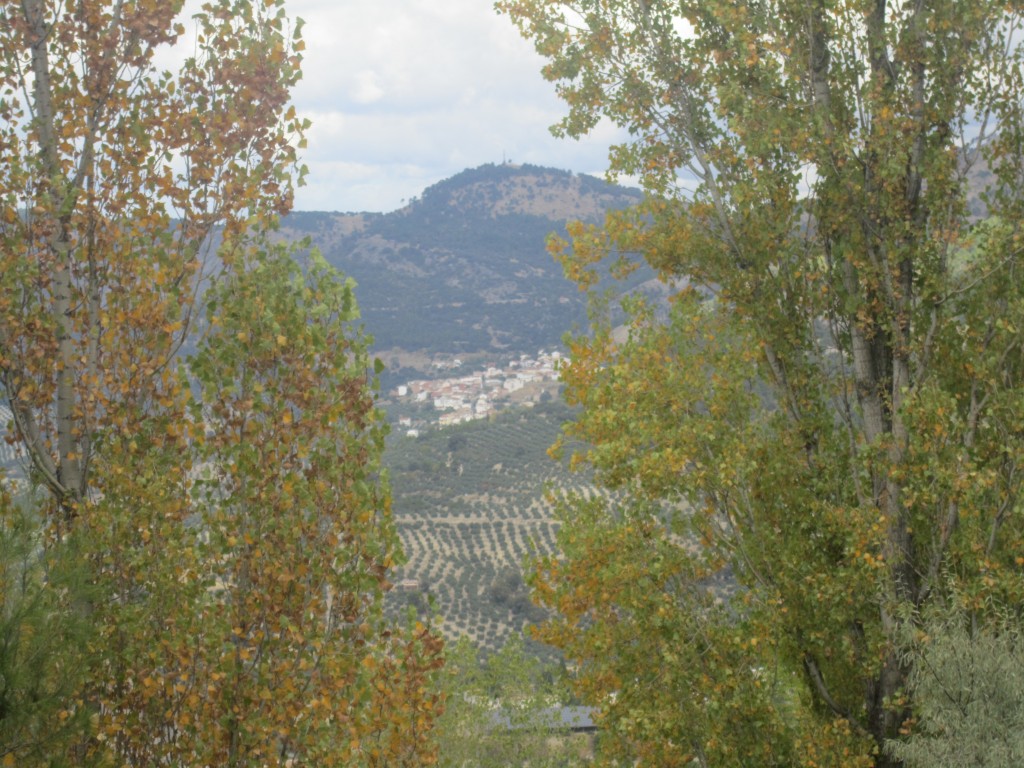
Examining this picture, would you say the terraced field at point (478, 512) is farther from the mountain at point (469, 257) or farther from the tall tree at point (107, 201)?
the mountain at point (469, 257)

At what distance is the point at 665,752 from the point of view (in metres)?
8.16

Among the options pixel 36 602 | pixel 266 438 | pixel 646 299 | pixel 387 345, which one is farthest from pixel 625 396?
pixel 387 345

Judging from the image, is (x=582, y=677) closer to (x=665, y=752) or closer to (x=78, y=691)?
(x=665, y=752)

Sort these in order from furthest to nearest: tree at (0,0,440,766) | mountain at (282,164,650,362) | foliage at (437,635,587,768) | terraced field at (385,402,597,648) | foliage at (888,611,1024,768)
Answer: mountain at (282,164,650,362)
terraced field at (385,402,597,648)
foliage at (437,635,587,768)
foliage at (888,611,1024,768)
tree at (0,0,440,766)

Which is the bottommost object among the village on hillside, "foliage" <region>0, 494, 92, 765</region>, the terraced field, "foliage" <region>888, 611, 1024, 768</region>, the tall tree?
the terraced field

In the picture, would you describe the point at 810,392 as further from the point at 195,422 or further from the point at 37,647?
the point at 37,647

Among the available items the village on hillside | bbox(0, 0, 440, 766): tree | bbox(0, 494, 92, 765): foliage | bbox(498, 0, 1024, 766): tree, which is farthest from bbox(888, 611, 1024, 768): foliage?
the village on hillside

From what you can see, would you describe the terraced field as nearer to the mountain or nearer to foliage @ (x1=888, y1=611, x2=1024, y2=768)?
foliage @ (x1=888, y1=611, x2=1024, y2=768)

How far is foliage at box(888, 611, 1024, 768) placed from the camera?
25.0 ft

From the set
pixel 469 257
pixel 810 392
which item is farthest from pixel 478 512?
pixel 469 257

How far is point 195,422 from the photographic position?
5.08 m

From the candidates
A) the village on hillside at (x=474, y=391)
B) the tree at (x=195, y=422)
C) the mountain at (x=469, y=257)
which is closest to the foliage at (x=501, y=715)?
the tree at (x=195, y=422)

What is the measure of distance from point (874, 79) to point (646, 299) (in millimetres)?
2878

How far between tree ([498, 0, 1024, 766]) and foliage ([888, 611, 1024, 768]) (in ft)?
0.75
